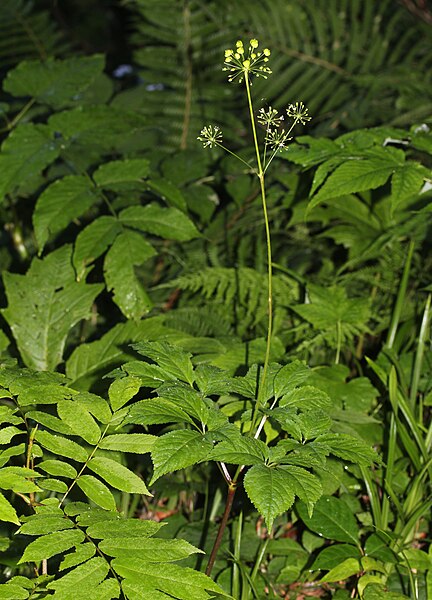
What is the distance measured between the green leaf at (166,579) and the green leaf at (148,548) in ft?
0.03

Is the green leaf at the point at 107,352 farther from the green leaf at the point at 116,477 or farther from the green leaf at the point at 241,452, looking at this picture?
the green leaf at the point at 241,452

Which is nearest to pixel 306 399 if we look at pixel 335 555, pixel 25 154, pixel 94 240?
pixel 335 555

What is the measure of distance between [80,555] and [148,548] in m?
0.10

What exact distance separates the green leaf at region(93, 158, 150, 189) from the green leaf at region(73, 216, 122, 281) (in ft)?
0.44

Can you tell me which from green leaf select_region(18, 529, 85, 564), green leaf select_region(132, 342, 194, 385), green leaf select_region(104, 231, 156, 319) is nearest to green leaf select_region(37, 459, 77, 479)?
green leaf select_region(18, 529, 85, 564)

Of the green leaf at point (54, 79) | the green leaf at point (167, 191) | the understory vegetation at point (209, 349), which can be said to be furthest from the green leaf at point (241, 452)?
the green leaf at point (54, 79)

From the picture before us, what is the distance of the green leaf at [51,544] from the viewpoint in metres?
0.95

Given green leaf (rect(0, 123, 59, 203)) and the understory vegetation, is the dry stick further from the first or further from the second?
green leaf (rect(0, 123, 59, 203))

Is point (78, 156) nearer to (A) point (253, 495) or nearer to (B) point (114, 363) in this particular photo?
(B) point (114, 363)

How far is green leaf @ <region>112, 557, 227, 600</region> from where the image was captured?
38.0 inches

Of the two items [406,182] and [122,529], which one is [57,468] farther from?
[406,182]

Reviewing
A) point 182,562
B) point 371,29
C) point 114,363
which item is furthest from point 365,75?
point 182,562

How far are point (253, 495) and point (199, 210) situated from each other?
1321 millimetres

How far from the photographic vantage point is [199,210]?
2.17 metres
